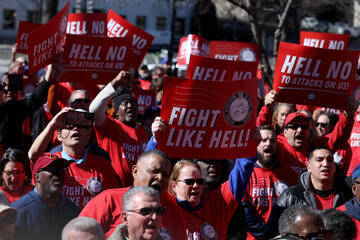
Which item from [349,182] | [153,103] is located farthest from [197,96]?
[153,103]

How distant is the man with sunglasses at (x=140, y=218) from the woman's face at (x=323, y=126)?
14.0 ft

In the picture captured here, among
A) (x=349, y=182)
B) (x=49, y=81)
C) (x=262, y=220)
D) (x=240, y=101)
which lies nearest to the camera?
(x=240, y=101)

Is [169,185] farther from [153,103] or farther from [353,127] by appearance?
[153,103]

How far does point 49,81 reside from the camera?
6.36 metres

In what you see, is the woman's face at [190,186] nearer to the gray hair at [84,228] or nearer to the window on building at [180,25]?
the gray hair at [84,228]

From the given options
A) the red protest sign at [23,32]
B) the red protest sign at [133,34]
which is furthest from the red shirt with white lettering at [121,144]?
the red protest sign at [23,32]

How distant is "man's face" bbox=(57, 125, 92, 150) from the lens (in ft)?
17.0

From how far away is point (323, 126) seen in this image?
773 cm

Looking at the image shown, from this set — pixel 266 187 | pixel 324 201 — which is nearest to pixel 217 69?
pixel 266 187

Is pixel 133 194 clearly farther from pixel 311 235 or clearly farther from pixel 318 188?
pixel 318 188

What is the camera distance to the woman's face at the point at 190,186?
4.65 meters

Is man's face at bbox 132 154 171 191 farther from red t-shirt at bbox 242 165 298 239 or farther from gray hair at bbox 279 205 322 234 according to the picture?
red t-shirt at bbox 242 165 298 239

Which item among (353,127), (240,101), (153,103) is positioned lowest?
(153,103)

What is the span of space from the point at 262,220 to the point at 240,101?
1146 mm
